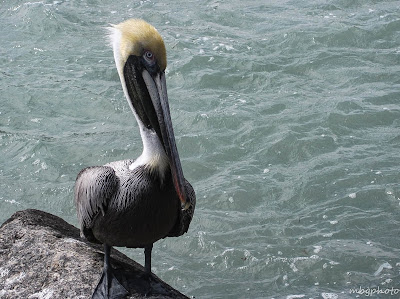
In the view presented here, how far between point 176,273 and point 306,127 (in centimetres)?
266

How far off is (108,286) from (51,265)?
1.23ft

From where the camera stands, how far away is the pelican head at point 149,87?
3684 mm

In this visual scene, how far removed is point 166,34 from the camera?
376 inches

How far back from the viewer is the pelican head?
368 cm

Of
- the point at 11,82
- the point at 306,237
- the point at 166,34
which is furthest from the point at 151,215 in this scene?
the point at 166,34

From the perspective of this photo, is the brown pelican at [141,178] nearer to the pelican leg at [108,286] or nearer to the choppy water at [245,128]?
the pelican leg at [108,286]

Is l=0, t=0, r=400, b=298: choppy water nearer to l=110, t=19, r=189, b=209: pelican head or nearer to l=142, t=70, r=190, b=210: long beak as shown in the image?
l=110, t=19, r=189, b=209: pelican head

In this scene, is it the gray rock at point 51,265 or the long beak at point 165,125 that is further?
the gray rock at point 51,265

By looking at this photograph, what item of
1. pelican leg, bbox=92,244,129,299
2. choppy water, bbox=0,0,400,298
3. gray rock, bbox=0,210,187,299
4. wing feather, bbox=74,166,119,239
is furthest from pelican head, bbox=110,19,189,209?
choppy water, bbox=0,0,400,298

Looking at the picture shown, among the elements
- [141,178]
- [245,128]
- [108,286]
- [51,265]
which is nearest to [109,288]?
[108,286]

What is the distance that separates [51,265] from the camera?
383 cm

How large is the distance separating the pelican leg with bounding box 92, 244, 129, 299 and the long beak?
0.58 m

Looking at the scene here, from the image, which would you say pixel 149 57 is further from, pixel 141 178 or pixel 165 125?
pixel 141 178

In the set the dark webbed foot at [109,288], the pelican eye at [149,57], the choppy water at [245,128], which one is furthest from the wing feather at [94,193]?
the choppy water at [245,128]
